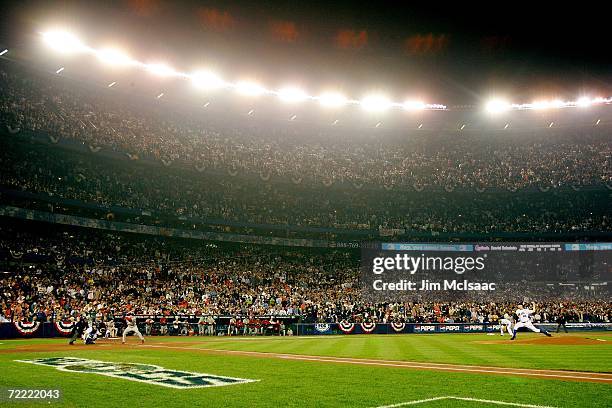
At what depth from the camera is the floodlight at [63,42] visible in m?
39.4

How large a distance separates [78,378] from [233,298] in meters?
29.5

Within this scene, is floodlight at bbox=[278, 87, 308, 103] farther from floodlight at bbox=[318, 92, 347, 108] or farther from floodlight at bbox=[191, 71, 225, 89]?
floodlight at bbox=[191, 71, 225, 89]

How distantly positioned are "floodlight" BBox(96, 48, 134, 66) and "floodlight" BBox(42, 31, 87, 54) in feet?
4.87

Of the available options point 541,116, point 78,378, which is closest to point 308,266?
point 541,116

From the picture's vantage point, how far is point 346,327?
39875mm

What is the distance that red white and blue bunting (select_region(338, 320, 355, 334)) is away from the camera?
130ft

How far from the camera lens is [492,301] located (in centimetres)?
5109

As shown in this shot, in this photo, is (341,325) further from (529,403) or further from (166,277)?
(529,403)

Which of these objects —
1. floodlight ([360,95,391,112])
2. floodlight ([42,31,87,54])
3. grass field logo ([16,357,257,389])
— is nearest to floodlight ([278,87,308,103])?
floodlight ([360,95,391,112])

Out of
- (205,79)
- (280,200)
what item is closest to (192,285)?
(280,200)

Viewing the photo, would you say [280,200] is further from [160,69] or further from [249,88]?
[160,69]

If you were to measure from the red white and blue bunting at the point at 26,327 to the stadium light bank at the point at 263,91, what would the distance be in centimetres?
2134

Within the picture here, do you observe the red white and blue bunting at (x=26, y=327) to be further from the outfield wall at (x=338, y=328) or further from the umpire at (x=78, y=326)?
the umpire at (x=78, y=326)

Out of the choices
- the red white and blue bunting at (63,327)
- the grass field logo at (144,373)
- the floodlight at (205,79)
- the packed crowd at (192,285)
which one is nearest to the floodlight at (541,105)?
the packed crowd at (192,285)
